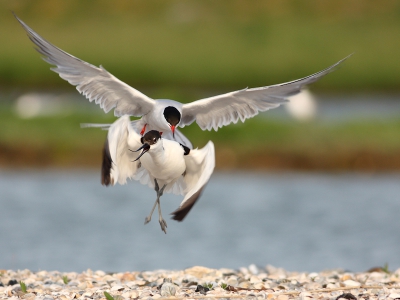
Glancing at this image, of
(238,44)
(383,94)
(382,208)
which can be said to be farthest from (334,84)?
(382,208)

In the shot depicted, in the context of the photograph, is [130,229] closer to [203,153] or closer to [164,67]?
[203,153]

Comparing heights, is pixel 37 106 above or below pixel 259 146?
above

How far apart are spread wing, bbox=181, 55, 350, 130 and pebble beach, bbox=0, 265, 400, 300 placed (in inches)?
52.3

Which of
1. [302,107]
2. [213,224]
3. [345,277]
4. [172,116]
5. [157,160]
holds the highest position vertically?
[302,107]

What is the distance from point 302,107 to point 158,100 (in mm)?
12385

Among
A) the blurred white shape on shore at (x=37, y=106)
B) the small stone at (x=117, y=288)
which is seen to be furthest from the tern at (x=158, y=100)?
the blurred white shape on shore at (x=37, y=106)

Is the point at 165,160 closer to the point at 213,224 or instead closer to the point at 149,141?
the point at 149,141

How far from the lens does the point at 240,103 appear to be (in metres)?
7.27

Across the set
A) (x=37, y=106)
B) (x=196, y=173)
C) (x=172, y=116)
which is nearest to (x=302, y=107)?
(x=37, y=106)

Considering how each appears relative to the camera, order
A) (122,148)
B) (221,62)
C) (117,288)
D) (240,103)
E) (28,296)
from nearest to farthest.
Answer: (28,296), (117,288), (122,148), (240,103), (221,62)

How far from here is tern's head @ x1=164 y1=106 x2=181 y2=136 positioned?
6703 mm

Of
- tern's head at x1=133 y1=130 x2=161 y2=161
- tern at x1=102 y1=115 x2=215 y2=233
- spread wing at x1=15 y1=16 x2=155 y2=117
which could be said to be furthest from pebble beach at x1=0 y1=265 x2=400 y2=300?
spread wing at x1=15 y1=16 x2=155 y2=117

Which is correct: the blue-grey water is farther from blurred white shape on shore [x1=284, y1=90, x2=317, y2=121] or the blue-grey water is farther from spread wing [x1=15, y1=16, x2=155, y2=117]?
blurred white shape on shore [x1=284, y1=90, x2=317, y2=121]

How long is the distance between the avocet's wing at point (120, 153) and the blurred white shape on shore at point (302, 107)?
12.1 meters
